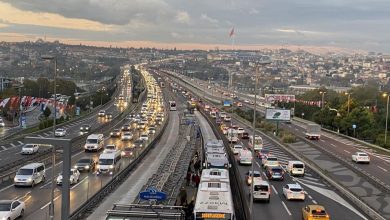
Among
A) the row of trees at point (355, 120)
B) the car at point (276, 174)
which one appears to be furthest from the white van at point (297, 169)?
the row of trees at point (355, 120)

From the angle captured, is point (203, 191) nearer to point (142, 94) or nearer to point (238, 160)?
point (238, 160)

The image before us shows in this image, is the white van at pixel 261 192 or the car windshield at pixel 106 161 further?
the car windshield at pixel 106 161

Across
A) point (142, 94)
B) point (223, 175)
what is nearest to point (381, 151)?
point (223, 175)

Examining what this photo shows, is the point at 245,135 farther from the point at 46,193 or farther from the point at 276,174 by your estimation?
the point at 46,193

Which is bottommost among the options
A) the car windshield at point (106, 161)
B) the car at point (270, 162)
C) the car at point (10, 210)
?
the car at point (270, 162)

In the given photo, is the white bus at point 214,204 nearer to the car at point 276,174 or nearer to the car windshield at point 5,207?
the car windshield at point 5,207

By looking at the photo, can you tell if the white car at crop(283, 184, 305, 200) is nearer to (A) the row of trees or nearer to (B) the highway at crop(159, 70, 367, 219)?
(B) the highway at crop(159, 70, 367, 219)
